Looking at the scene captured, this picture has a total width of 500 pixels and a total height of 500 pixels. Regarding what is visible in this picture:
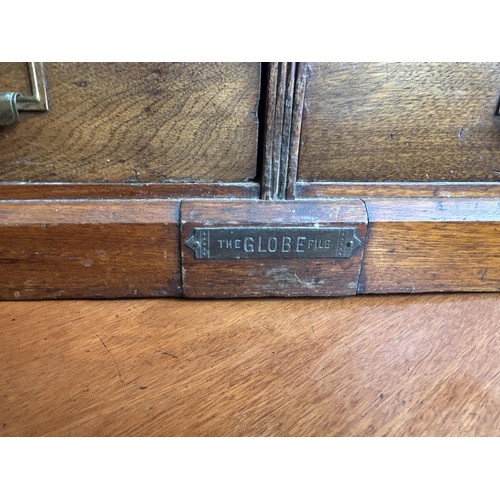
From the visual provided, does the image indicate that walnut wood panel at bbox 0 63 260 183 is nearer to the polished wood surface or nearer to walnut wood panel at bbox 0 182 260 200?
walnut wood panel at bbox 0 182 260 200

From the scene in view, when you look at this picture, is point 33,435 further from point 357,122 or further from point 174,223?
point 357,122

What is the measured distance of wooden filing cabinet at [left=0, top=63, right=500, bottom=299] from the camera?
0.68m

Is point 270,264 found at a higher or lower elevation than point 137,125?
lower

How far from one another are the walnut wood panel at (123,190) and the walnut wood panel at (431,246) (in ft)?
0.68

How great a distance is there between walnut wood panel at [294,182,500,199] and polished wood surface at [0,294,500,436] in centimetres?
17

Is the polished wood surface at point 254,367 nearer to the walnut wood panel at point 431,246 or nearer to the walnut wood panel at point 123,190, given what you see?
the walnut wood panel at point 431,246

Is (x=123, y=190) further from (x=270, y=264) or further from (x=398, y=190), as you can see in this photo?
(x=398, y=190)

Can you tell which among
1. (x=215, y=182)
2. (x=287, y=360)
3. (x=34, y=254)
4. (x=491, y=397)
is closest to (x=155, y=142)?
(x=215, y=182)

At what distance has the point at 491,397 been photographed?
→ 0.61 meters

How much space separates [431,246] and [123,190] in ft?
1.56

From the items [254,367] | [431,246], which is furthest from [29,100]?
[431,246]

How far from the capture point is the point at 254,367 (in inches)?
25.5

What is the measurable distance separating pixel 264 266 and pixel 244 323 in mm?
93

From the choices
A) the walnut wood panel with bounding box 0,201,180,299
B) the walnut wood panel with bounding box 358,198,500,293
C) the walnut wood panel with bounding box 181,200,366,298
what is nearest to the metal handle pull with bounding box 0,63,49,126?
the walnut wood panel with bounding box 0,201,180,299
